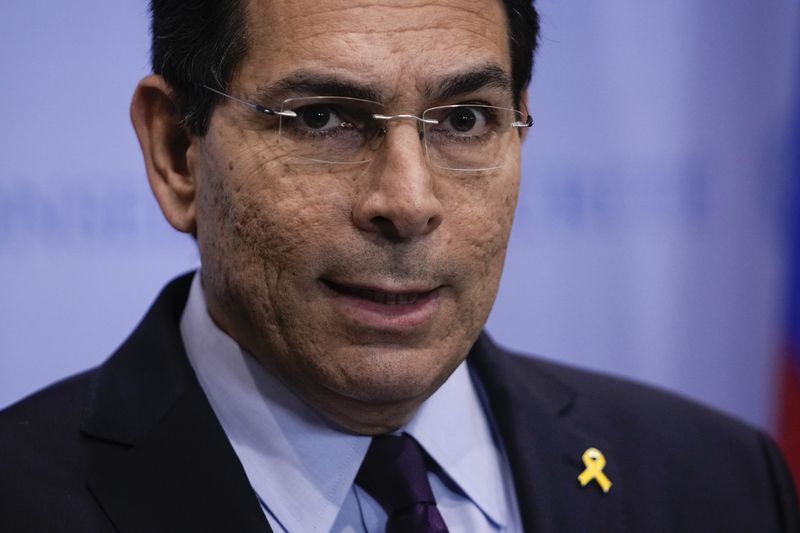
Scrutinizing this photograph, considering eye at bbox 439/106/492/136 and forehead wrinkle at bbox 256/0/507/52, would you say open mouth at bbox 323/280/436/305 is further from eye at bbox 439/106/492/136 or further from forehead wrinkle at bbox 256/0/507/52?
forehead wrinkle at bbox 256/0/507/52

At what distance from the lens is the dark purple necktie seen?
1858mm

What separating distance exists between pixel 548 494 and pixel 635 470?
0.83ft

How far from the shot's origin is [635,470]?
7.17ft

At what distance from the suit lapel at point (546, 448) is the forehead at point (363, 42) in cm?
75

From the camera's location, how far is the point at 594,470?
7.02 feet

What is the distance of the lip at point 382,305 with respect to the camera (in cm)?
176

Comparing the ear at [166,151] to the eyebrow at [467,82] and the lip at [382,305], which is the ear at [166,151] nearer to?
the lip at [382,305]

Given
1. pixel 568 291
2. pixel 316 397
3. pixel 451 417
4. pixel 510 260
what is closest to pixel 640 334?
pixel 568 291

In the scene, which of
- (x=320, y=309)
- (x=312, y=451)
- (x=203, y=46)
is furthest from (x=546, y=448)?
(x=203, y=46)

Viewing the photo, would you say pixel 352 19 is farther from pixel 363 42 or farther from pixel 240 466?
pixel 240 466

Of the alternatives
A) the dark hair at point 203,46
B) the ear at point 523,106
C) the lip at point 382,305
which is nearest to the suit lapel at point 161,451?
the lip at point 382,305

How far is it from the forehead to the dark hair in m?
0.04

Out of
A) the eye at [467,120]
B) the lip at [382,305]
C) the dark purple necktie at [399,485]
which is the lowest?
the dark purple necktie at [399,485]

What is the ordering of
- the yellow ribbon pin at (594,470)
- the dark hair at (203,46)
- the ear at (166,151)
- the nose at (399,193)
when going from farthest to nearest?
the yellow ribbon pin at (594,470), the ear at (166,151), the dark hair at (203,46), the nose at (399,193)
